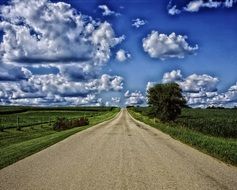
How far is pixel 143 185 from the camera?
359 inches

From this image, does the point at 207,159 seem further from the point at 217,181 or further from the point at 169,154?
the point at 217,181

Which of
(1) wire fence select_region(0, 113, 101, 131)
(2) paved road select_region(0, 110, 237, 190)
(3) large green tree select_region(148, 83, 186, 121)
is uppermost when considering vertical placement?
(3) large green tree select_region(148, 83, 186, 121)

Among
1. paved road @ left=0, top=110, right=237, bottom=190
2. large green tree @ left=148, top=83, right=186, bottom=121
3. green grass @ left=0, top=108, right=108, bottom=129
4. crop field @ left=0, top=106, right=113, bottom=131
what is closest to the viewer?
paved road @ left=0, top=110, right=237, bottom=190

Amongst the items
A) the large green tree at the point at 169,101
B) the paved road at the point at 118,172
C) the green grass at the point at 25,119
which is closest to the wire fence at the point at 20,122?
the green grass at the point at 25,119

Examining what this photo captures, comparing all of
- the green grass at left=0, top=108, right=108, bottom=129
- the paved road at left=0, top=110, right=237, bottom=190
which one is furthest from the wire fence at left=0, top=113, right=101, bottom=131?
the paved road at left=0, top=110, right=237, bottom=190

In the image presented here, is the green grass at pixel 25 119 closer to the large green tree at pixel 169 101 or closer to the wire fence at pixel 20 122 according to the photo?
the wire fence at pixel 20 122

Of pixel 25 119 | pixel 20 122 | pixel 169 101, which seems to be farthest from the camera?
pixel 25 119

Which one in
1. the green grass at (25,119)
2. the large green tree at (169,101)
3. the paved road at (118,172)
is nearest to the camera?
the paved road at (118,172)

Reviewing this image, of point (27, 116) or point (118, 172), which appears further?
point (27, 116)

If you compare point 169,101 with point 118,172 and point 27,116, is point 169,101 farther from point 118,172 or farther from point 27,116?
point 27,116

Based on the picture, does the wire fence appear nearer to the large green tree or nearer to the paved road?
the large green tree

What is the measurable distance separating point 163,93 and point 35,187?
143ft

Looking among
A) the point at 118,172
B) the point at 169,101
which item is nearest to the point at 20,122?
the point at 169,101

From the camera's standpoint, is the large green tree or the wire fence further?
the large green tree
